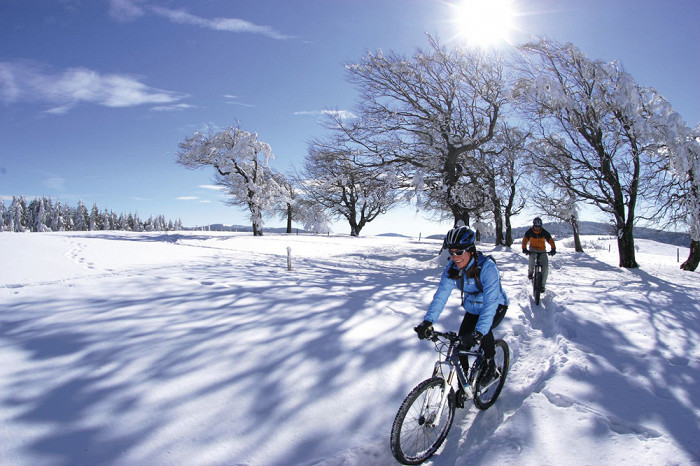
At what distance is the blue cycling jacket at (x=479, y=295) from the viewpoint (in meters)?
3.23

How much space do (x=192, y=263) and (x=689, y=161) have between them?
1798 centimetres

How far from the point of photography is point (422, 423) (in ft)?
9.54

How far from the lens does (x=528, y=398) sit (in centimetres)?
367

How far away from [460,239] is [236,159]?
28446mm

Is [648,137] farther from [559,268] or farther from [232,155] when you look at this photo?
[232,155]

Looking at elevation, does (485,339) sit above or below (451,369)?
above

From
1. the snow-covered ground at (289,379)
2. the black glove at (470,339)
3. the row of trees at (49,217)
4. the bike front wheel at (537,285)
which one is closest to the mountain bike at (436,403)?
the black glove at (470,339)

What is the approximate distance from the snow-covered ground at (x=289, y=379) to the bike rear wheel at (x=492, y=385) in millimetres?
113

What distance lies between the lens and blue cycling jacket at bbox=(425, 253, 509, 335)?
3232 mm

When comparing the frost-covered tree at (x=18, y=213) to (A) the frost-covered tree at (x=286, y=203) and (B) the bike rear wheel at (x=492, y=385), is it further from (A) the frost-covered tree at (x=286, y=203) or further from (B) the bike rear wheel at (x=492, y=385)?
(B) the bike rear wheel at (x=492, y=385)

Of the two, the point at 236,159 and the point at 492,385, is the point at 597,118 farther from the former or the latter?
the point at 236,159

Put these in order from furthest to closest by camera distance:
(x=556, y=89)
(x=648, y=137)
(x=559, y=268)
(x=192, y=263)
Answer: (x=559, y=268) → (x=556, y=89) → (x=648, y=137) → (x=192, y=263)

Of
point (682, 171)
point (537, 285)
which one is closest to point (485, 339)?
point (537, 285)

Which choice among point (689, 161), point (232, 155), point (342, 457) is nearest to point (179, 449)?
point (342, 457)
